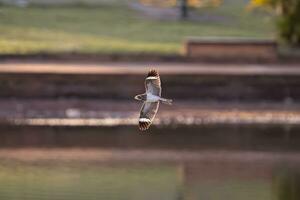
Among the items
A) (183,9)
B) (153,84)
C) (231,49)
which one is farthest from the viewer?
(183,9)

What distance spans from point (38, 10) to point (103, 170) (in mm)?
16517

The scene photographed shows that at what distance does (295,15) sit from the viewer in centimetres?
2802

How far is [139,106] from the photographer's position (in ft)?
78.0

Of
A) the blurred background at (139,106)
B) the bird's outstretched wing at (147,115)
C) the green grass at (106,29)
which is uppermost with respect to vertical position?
the green grass at (106,29)

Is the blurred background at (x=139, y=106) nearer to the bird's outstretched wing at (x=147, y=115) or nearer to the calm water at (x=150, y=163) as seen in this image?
the calm water at (x=150, y=163)

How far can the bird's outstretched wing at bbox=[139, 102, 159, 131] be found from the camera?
34.5ft

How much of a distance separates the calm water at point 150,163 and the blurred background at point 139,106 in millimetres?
23

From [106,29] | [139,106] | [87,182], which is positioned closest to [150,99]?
[87,182]

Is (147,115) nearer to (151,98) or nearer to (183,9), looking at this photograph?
(151,98)

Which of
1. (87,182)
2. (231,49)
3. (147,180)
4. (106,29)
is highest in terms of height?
(106,29)

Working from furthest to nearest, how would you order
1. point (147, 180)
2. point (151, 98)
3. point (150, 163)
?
1. point (150, 163)
2. point (147, 180)
3. point (151, 98)

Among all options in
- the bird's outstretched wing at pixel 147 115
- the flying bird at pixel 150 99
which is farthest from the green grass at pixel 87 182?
the flying bird at pixel 150 99

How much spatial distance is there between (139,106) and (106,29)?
7.41 m

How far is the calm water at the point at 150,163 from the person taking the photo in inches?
653
